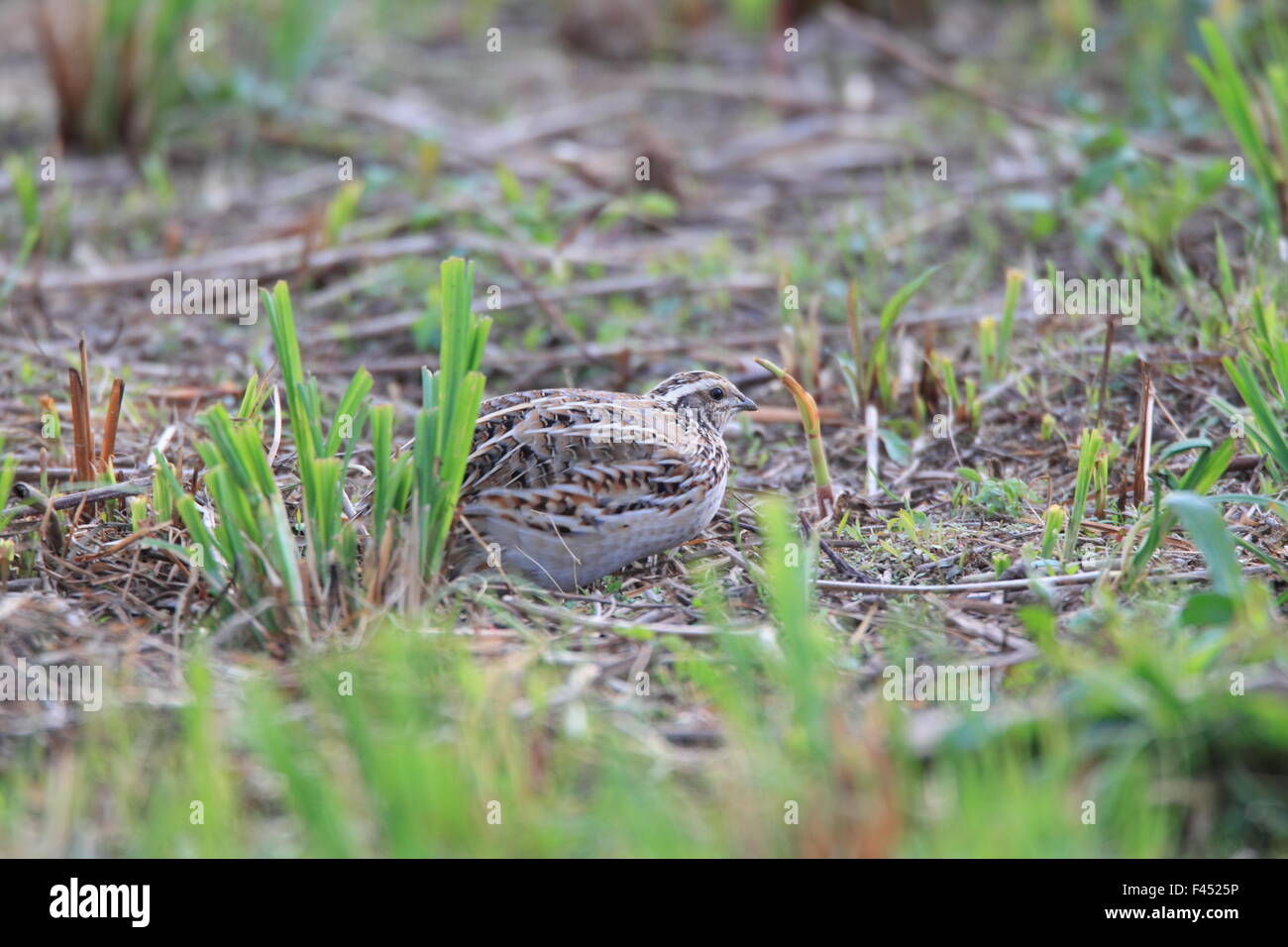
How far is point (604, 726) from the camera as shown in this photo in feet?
10.8

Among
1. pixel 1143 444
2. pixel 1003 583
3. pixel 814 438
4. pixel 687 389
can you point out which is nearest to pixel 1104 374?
pixel 1143 444

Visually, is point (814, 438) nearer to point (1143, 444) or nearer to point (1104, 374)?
point (1143, 444)

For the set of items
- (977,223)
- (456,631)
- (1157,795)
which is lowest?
(1157,795)

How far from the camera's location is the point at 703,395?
4.87 m

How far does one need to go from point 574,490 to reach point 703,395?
88 centimetres

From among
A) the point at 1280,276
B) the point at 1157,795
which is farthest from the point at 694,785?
the point at 1280,276

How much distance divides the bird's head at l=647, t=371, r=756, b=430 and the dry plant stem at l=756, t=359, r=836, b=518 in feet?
0.95

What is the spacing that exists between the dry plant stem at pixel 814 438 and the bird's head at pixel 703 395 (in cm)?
29

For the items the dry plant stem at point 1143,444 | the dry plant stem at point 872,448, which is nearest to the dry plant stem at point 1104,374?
the dry plant stem at point 1143,444

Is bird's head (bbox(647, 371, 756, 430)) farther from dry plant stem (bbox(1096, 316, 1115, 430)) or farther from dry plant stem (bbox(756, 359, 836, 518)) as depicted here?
dry plant stem (bbox(1096, 316, 1115, 430))

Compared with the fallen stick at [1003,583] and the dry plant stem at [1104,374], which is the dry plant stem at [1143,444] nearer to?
the dry plant stem at [1104,374]
